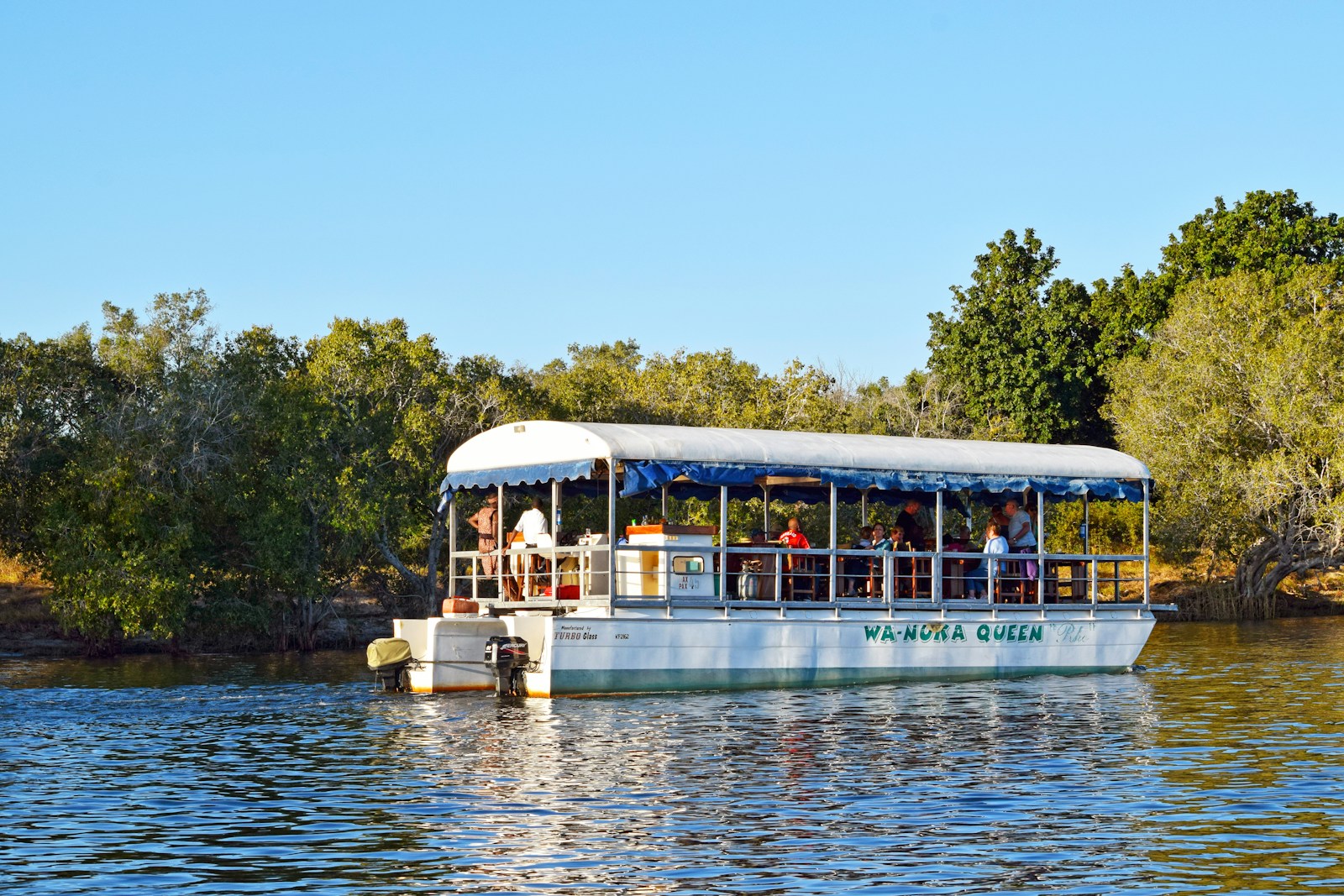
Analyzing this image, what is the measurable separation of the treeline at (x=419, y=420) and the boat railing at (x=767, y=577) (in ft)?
29.3

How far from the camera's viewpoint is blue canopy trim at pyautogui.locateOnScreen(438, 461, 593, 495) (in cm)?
2323

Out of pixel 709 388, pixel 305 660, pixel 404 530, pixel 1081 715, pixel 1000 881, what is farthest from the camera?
pixel 709 388

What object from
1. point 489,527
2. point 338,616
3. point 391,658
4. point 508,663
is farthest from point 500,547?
point 338,616

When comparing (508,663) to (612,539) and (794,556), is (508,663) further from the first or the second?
(794,556)

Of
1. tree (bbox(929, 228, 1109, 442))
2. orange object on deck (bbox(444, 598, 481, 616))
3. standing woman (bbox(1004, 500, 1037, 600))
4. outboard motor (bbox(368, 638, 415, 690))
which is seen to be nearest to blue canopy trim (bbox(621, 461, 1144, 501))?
standing woman (bbox(1004, 500, 1037, 600))

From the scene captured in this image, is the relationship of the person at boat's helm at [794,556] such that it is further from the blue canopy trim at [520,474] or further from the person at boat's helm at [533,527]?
the person at boat's helm at [533,527]

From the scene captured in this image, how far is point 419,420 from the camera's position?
4016 cm

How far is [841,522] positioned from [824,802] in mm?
30693

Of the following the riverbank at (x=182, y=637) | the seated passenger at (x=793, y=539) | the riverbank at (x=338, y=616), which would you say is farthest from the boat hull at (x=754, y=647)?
the riverbank at (x=338, y=616)

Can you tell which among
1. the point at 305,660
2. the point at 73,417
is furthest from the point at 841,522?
the point at 73,417

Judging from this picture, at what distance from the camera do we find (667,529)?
23.6 metres

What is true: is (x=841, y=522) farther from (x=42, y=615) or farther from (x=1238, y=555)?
(x=42, y=615)

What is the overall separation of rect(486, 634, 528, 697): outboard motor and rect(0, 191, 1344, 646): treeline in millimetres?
10647

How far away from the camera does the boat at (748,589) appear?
23125 millimetres
